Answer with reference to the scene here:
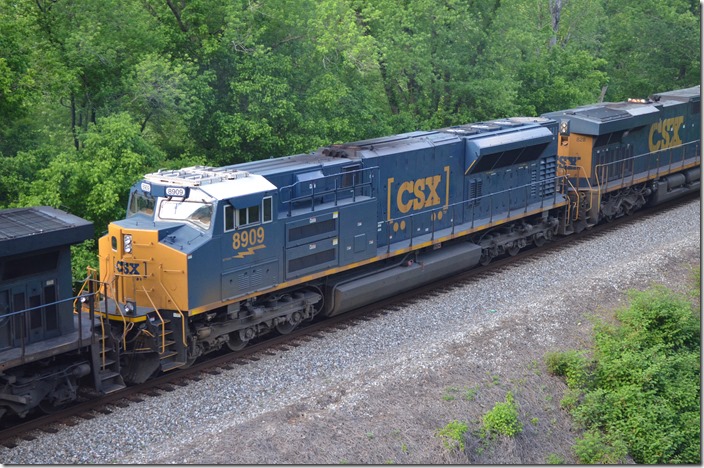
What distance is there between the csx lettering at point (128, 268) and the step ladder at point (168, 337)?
73 centimetres

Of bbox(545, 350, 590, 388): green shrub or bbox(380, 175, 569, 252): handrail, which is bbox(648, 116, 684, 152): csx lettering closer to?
bbox(380, 175, 569, 252): handrail

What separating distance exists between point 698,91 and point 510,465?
70.5ft

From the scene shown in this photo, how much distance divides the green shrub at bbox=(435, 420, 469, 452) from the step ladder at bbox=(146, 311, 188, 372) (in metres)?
4.30

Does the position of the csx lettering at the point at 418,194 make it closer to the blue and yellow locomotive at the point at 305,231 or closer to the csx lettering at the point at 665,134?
the blue and yellow locomotive at the point at 305,231

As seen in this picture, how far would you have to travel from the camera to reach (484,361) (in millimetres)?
13602

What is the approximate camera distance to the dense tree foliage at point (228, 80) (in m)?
16.6

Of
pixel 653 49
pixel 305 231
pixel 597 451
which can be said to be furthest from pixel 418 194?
pixel 653 49

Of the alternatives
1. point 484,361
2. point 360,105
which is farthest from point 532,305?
point 360,105

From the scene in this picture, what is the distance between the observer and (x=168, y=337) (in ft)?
43.0

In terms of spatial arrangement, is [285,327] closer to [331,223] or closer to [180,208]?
[331,223]

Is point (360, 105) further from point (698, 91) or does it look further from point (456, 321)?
point (698, 91)

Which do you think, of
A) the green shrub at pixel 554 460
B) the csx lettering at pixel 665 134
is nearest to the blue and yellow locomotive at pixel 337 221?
the csx lettering at pixel 665 134

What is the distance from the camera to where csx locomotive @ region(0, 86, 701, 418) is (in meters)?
13.0

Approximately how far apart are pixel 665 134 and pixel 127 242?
1824 cm
